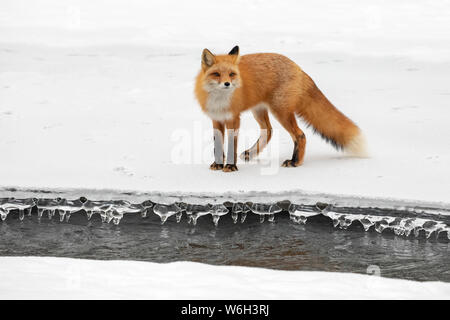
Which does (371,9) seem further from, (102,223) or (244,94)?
(102,223)

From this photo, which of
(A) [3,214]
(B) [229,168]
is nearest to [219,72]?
(B) [229,168]

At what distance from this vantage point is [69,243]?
4816mm

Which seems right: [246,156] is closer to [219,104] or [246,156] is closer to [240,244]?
[219,104]

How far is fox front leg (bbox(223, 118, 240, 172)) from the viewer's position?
542 cm

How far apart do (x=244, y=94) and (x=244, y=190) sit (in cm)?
78

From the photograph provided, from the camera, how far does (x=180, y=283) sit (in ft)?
12.1

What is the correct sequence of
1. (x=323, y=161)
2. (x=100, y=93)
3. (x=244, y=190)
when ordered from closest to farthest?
(x=244, y=190)
(x=323, y=161)
(x=100, y=93)

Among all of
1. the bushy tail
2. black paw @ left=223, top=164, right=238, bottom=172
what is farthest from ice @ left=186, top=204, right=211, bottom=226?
the bushy tail

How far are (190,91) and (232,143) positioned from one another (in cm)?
324

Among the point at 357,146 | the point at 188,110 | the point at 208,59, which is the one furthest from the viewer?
the point at 188,110

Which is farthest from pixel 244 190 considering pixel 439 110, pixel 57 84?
pixel 57 84

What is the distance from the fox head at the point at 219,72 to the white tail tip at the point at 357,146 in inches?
46.0

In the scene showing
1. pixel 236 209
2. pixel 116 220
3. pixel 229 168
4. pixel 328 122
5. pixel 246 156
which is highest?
pixel 328 122

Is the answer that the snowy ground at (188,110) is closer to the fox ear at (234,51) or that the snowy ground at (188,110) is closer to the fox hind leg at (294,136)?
the fox hind leg at (294,136)
